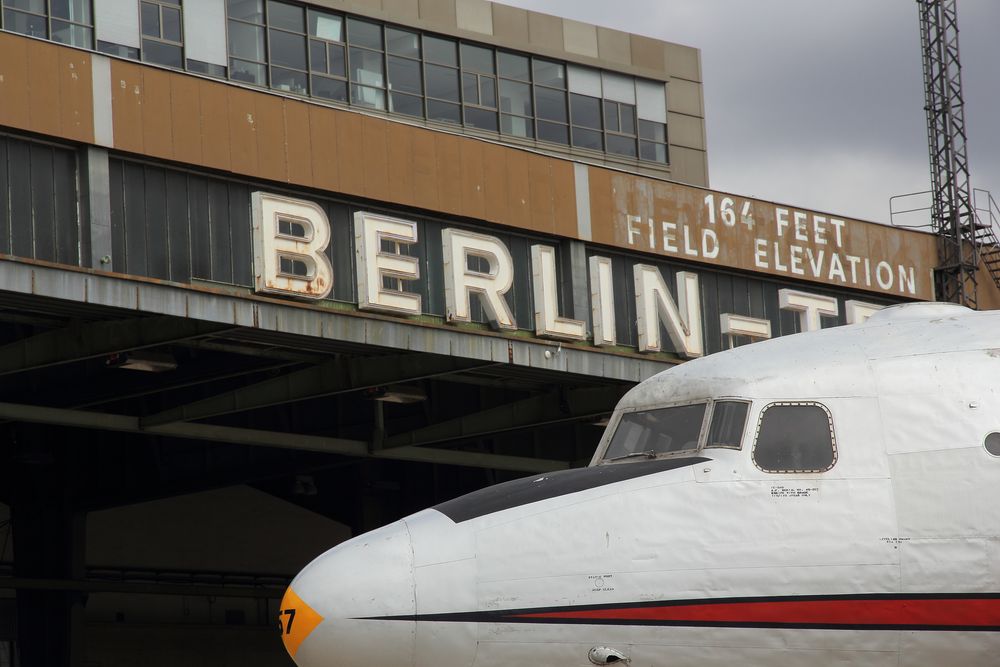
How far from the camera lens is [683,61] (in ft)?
192

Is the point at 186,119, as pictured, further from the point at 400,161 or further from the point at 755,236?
the point at 755,236

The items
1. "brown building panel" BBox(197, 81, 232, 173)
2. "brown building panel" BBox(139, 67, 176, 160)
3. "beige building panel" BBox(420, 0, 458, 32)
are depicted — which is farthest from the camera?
"beige building panel" BBox(420, 0, 458, 32)

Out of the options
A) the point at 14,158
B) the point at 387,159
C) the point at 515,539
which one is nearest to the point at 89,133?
the point at 14,158

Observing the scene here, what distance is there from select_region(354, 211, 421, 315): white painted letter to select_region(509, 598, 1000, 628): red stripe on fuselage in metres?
18.2

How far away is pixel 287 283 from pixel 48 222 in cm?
466

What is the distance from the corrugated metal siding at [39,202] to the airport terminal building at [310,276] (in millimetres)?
44

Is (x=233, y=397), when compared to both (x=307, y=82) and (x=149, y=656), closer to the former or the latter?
(x=307, y=82)

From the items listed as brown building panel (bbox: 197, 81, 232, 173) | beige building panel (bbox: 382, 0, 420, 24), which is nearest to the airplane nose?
brown building panel (bbox: 197, 81, 232, 173)

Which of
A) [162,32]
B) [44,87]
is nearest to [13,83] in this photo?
[44,87]

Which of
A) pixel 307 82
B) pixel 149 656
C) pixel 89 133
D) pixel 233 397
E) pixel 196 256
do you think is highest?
pixel 307 82

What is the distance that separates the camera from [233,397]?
34.4 m

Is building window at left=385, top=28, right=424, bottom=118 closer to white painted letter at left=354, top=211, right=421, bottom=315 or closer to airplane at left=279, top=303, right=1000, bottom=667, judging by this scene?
white painted letter at left=354, top=211, right=421, bottom=315

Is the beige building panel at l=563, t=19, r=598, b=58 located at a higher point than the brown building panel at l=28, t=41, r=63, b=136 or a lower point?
higher

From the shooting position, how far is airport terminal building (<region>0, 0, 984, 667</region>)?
28.7 meters
